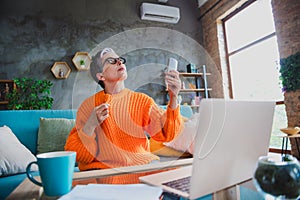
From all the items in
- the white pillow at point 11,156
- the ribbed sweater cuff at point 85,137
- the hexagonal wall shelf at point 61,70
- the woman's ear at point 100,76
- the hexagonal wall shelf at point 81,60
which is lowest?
the white pillow at point 11,156

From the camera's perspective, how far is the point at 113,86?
1.08m

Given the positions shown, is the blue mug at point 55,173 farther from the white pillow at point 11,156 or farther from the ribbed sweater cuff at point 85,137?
the white pillow at point 11,156

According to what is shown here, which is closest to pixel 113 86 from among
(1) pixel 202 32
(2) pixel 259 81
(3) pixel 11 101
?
(3) pixel 11 101

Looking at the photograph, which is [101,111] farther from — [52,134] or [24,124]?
[24,124]

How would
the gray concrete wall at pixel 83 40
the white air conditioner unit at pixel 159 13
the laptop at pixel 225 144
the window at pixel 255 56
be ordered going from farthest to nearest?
1. the white air conditioner unit at pixel 159 13
2. the gray concrete wall at pixel 83 40
3. the window at pixel 255 56
4. the laptop at pixel 225 144

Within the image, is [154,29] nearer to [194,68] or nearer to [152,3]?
[152,3]

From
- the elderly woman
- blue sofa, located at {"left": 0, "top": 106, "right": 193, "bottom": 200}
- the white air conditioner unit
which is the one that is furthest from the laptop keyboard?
the white air conditioner unit

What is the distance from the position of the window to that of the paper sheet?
3195 millimetres

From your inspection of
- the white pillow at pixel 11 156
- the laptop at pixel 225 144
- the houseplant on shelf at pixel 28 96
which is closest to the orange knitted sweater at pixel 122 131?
the laptop at pixel 225 144

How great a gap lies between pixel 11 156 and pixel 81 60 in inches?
105

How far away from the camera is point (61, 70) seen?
375cm

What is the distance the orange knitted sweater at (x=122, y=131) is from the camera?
91 cm

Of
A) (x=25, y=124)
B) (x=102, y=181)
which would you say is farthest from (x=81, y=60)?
(x=102, y=181)

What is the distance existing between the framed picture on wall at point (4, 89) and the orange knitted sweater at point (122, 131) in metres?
2.93
